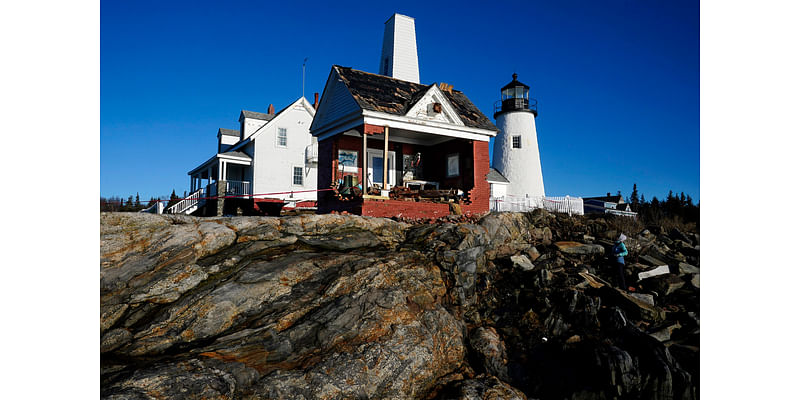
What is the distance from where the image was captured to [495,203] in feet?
71.5

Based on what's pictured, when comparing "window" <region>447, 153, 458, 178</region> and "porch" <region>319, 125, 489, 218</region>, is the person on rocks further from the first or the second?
"window" <region>447, 153, 458, 178</region>

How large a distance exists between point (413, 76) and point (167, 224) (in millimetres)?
14214

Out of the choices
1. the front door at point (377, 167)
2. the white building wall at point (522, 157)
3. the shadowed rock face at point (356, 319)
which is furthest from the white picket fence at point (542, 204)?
the shadowed rock face at point (356, 319)

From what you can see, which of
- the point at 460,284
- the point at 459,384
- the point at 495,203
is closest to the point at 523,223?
the point at 495,203

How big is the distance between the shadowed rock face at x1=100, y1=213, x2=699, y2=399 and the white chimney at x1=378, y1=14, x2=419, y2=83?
1075 centimetres

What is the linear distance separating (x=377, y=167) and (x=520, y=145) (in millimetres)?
14551

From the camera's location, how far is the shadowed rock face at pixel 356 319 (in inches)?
267

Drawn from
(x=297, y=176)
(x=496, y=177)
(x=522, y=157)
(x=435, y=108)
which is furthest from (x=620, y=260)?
(x=297, y=176)

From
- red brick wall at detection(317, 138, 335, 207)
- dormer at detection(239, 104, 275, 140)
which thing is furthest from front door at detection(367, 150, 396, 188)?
dormer at detection(239, 104, 275, 140)

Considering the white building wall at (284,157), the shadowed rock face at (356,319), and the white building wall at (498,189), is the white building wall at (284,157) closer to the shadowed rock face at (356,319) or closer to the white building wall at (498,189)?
the white building wall at (498,189)

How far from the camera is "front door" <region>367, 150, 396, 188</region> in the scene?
1895 cm

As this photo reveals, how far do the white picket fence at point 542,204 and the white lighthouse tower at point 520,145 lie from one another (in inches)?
290

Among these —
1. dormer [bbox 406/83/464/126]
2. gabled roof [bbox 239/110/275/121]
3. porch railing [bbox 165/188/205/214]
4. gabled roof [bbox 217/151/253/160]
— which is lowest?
porch railing [bbox 165/188/205/214]

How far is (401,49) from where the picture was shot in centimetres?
2130
